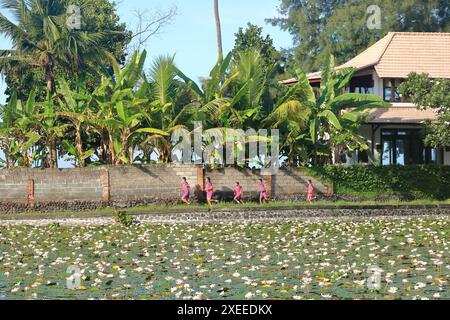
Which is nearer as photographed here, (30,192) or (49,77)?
(30,192)

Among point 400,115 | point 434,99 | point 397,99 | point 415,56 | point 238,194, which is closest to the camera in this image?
point 238,194

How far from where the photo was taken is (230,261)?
20.2m

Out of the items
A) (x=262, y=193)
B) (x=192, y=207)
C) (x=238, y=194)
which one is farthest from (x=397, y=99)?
(x=192, y=207)

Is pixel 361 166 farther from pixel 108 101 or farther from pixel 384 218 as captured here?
pixel 108 101

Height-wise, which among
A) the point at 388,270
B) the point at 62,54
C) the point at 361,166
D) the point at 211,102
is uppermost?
the point at 62,54

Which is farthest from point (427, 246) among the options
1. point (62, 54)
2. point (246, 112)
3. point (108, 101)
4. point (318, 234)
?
point (62, 54)

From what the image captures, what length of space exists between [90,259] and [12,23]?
71.2 feet

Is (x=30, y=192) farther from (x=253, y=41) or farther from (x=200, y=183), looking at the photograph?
(x=253, y=41)

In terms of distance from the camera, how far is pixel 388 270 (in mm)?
18234

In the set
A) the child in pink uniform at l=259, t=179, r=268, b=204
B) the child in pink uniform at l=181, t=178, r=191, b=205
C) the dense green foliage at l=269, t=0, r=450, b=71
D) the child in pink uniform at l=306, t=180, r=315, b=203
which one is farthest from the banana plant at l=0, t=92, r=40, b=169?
the dense green foliage at l=269, t=0, r=450, b=71

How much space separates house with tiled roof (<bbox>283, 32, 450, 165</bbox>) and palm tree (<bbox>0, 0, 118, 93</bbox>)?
11751 mm

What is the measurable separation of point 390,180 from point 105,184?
11623 millimetres

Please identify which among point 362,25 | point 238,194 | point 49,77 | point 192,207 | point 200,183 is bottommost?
point 192,207

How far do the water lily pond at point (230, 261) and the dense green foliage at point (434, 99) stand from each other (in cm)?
862
